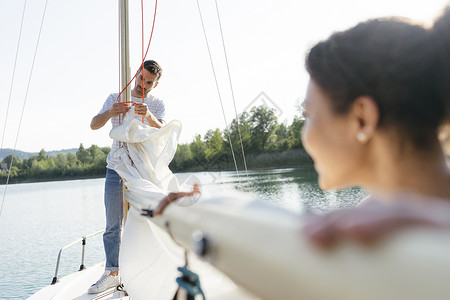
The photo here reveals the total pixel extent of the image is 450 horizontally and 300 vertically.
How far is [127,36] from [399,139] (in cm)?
208

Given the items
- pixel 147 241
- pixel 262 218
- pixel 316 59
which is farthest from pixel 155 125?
pixel 262 218

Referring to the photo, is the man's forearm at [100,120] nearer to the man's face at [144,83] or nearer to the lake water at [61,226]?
the man's face at [144,83]

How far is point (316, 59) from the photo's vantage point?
46 cm

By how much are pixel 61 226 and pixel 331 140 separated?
41.6 ft

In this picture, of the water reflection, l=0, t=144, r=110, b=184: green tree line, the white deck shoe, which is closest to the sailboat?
the white deck shoe

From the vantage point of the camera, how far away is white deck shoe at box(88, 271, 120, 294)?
6.63 ft

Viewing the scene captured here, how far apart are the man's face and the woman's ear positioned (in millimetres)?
1617

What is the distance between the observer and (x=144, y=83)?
1.98 m

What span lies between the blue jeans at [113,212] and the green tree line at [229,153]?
1.06 meters

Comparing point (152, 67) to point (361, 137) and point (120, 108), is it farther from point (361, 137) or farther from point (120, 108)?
point (361, 137)

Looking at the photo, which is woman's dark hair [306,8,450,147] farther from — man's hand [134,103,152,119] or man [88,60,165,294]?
man [88,60,165,294]

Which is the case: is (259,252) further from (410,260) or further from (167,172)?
(167,172)

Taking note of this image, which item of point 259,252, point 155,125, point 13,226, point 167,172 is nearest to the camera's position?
point 259,252

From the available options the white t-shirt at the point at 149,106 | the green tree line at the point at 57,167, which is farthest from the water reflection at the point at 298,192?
the green tree line at the point at 57,167
